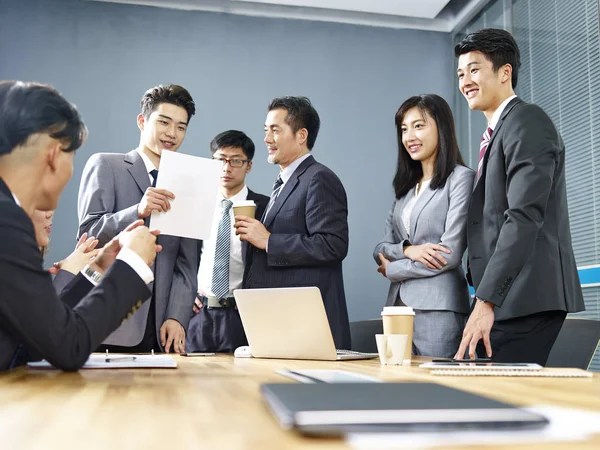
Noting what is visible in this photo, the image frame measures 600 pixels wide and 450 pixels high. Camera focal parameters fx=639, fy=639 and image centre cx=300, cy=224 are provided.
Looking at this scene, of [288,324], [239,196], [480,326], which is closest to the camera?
[288,324]

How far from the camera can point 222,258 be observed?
296cm

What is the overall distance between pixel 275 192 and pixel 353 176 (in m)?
2.06

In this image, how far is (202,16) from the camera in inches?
186

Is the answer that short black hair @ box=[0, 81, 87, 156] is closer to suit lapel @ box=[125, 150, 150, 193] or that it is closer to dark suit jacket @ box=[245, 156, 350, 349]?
suit lapel @ box=[125, 150, 150, 193]

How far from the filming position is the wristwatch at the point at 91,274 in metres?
1.51

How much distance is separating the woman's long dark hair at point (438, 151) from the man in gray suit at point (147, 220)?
2.85 feet

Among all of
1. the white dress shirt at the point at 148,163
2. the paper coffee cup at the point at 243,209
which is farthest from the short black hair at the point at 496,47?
the white dress shirt at the point at 148,163

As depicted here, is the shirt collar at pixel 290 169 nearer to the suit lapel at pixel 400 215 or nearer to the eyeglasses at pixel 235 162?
the suit lapel at pixel 400 215

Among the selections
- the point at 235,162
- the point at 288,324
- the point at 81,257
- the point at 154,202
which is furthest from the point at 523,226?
the point at 235,162

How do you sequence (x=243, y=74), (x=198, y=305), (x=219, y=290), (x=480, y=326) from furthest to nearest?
A: 1. (x=243, y=74)
2. (x=198, y=305)
3. (x=219, y=290)
4. (x=480, y=326)

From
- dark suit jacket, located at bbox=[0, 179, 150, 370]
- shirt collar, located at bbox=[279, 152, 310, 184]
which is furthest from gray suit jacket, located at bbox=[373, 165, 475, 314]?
dark suit jacket, located at bbox=[0, 179, 150, 370]

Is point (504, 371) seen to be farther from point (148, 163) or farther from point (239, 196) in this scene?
point (239, 196)

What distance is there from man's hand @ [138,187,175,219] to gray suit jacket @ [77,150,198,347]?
5 cm

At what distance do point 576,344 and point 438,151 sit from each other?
0.95m
